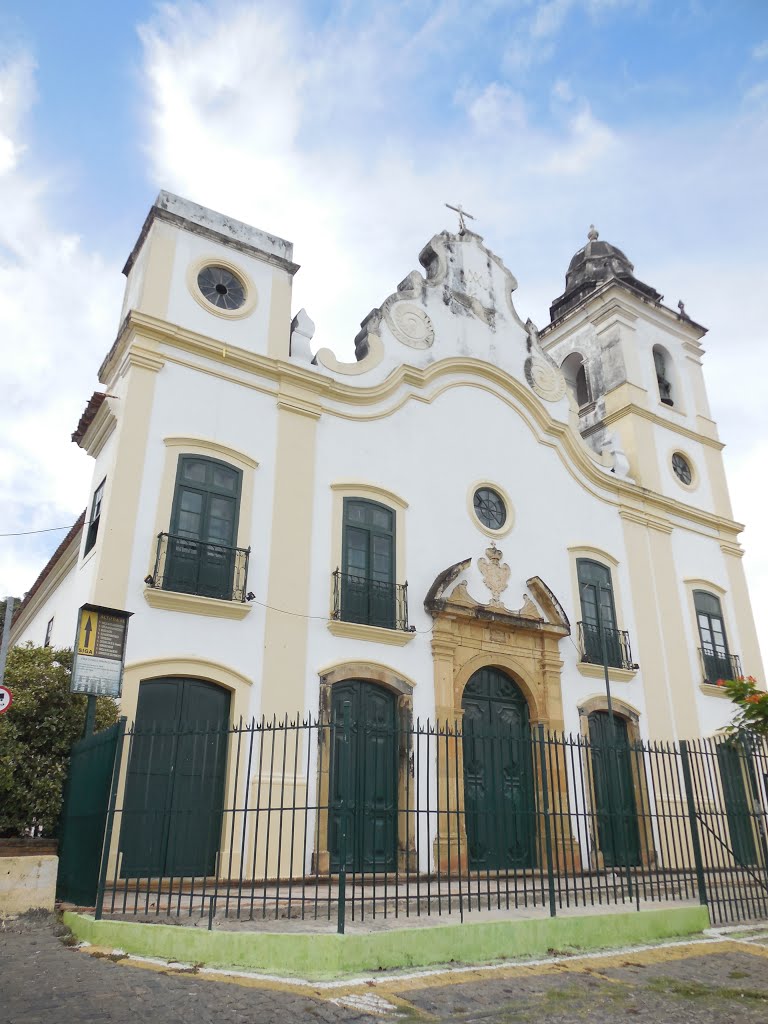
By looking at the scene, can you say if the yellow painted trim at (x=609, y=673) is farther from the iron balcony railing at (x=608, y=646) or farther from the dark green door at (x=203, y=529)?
the dark green door at (x=203, y=529)

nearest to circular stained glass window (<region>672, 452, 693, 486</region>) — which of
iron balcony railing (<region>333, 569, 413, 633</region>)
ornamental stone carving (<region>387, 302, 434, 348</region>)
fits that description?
ornamental stone carving (<region>387, 302, 434, 348</region>)

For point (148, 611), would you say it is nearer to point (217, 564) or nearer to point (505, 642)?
point (217, 564)

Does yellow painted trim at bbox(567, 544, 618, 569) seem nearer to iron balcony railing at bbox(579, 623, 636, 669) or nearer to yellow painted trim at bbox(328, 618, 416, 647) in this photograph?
iron balcony railing at bbox(579, 623, 636, 669)

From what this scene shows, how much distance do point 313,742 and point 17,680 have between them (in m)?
3.90

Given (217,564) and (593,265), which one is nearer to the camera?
(217,564)

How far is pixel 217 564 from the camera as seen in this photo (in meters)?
11.0

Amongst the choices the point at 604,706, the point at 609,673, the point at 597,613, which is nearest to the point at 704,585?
the point at 597,613

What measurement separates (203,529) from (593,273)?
47.8 ft

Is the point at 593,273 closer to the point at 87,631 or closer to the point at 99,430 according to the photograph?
the point at 99,430

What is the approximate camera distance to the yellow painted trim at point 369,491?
12.6 metres

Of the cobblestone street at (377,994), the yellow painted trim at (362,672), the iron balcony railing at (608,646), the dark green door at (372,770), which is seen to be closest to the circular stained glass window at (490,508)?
the iron balcony railing at (608,646)

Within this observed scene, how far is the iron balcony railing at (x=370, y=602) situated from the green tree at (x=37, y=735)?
12.4ft

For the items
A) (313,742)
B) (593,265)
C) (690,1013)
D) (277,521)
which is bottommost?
(690,1013)

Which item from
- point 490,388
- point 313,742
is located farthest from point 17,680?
point 490,388
